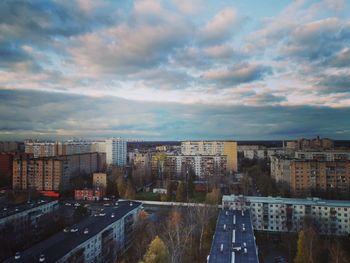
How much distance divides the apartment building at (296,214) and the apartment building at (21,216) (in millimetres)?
9179

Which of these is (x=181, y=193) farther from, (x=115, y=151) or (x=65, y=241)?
(x=115, y=151)

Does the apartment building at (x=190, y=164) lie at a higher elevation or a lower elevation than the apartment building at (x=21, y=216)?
higher

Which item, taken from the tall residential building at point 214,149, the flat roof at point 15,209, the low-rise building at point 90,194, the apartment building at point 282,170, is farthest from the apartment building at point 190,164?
the flat roof at point 15,209

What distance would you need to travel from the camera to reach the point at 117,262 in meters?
9.62

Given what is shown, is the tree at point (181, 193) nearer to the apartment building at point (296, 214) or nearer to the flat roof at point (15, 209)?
the apartment building at point (296, 214)

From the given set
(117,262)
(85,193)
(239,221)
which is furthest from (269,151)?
(117,262)

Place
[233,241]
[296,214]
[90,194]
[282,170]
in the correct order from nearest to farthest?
[233,241], [296,214], [90,194], [282,170]

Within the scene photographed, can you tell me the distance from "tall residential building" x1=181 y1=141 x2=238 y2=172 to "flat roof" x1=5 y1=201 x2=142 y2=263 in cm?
2214

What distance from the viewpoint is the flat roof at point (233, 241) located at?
796cm

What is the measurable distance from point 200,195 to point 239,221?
1010 cm

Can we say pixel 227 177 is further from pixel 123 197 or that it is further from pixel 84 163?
pixel 84 163

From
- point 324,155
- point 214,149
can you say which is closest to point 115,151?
point 214,149

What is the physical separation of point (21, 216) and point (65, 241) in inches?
203

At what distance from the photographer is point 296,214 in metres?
13.4
